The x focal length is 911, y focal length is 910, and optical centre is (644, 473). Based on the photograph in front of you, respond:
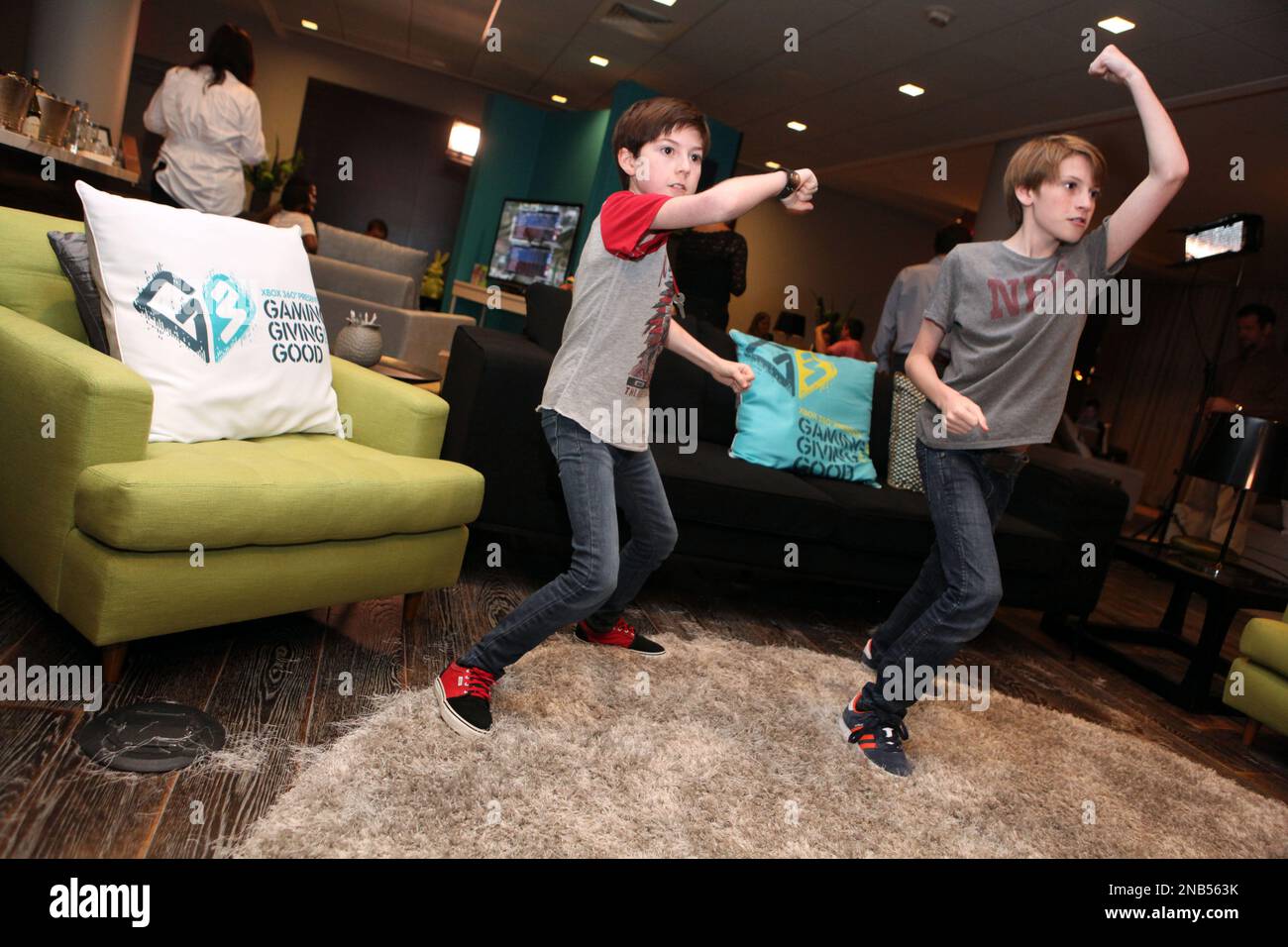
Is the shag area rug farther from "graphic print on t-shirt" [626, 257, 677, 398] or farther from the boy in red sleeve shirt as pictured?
"graphic print on t-shirt" [626, 257, 677, 398]

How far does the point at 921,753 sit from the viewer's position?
217 centimetres

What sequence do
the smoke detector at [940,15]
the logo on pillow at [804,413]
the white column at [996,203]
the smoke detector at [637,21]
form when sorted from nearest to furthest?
the logo on pillow at [804,413], the smoke detector at [940,15], the smoke detector at [637,21], the white column at [996,203]

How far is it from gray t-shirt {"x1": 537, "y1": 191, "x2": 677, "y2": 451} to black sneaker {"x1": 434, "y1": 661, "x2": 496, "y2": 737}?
553 mm

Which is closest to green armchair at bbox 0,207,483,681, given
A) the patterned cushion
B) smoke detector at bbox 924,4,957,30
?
the patterned cushion

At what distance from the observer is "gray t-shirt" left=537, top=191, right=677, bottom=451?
1.82 m

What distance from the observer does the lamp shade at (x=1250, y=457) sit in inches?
130

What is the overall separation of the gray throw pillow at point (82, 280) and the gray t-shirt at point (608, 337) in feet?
3.24

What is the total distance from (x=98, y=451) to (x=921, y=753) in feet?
6.12

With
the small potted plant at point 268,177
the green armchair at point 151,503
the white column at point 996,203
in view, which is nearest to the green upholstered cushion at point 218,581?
the green armchair at point 151,503

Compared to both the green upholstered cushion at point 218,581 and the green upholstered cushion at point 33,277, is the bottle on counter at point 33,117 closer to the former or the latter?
the green upholstered cushion at point 33,277

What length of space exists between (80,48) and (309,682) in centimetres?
562

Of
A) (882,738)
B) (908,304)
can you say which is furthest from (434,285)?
(882,738)
